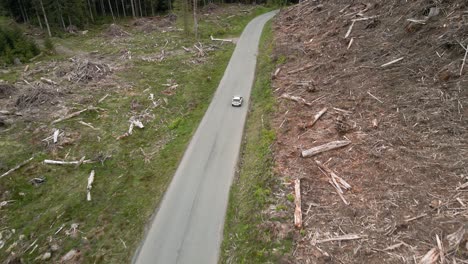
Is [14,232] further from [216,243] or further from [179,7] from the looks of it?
[179,7]

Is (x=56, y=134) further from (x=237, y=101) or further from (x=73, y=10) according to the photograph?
(x=73, y=10)

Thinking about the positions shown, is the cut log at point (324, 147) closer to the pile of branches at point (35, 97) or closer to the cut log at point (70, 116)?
the cut log at point (70, 116)

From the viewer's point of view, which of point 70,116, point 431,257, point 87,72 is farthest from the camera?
point 87,72

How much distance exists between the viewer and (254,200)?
14391 mm

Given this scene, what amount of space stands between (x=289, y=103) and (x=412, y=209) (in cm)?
1231

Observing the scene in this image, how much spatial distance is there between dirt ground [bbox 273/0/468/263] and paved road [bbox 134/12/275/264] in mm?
3588

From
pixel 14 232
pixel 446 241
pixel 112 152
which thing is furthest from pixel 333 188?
pixel 14 232

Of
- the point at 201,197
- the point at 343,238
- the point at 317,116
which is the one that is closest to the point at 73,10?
the point at 201,197

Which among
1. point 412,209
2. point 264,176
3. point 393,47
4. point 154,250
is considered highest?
point 393,47

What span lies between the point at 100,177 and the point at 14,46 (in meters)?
32.5

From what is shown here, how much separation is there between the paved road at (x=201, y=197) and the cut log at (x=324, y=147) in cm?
471

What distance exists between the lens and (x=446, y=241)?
31.5 feet

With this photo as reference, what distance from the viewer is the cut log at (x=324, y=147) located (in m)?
15.5

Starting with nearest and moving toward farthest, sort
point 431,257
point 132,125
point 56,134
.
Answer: point 431,257 → point 56,134 → point 132,125
